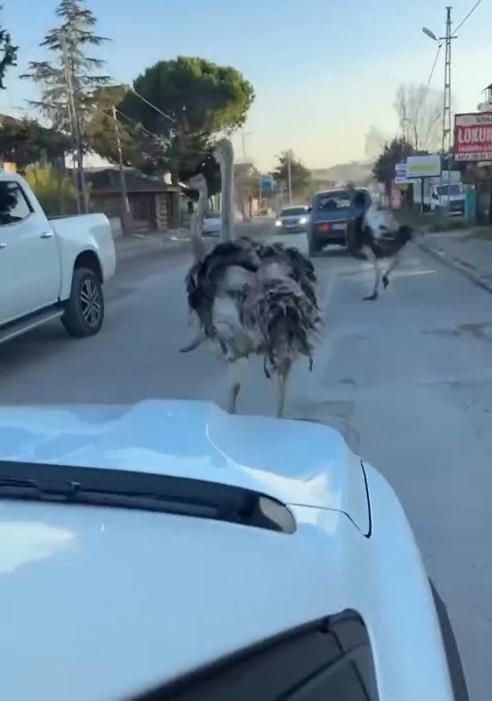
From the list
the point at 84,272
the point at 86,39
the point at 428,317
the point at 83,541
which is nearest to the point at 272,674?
the point at 83,541

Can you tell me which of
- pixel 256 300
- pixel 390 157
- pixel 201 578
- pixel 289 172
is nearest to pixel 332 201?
pixel 256 300

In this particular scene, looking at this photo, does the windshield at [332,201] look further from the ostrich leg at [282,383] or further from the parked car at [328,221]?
the ostrich leg at [282,383]

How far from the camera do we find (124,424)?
2.34 metres

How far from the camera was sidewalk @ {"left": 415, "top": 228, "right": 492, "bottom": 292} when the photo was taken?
17458 millimetres

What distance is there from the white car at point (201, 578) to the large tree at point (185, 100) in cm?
5659

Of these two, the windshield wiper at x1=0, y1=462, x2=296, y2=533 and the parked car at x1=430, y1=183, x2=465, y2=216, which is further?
the parked car at x1=430, y1=183, x2=465, y2=216

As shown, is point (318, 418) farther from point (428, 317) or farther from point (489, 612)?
point (428, 317)

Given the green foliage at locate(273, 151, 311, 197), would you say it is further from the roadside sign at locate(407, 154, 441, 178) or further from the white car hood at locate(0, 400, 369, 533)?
the white car hood at locate(0, 400, 369, 533)

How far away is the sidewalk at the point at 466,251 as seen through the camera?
17458 mm

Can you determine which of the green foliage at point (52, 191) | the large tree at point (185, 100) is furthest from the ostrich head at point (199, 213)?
the large tree at point (185, 100)

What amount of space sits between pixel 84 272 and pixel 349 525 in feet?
29.0

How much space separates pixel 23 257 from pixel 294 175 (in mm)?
108735

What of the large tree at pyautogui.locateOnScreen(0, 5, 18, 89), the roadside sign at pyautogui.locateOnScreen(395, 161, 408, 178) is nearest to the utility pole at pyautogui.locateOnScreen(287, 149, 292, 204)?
the roadside sign at pyautogui.locateOnScreen(395, 161, 408, 178)

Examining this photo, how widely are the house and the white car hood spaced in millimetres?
57614
